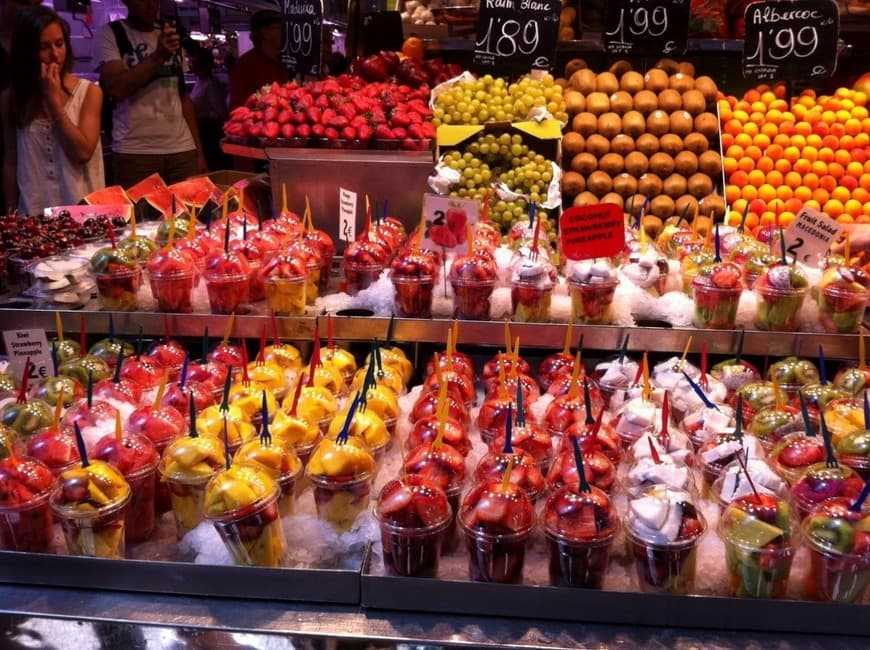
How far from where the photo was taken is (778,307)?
7.37ft

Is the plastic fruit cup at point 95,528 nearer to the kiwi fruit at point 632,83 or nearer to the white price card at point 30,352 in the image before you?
the white price card at point 30,352

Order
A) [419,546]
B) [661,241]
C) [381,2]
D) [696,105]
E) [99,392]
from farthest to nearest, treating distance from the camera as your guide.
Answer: [381,2] < [696,105] < [661,241] < [99,392] < [419,546]

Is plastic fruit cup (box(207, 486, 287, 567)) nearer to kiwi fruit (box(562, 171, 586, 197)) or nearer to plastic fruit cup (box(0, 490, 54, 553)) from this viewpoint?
plastic fruit cup (box(0, 490, 54, 553))

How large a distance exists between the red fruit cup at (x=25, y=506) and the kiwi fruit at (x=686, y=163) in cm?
337

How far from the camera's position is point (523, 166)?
3887mm

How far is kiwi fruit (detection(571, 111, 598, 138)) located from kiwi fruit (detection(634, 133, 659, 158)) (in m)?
0.25

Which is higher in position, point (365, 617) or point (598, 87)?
point (598, 87)

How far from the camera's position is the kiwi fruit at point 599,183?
4176 millimetres

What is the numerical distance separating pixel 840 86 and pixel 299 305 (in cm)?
405

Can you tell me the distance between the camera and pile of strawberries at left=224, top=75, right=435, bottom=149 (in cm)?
357

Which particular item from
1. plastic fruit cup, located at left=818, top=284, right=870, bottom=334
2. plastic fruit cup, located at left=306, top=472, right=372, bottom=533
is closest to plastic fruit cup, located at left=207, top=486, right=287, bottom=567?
plastic fruit cup, located at left=306, top=472, right=372, bottom=533

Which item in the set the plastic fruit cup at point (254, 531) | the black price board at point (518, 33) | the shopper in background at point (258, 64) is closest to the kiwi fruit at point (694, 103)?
the black price board at point (518, 33)

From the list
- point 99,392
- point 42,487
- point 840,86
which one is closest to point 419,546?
point 42,487

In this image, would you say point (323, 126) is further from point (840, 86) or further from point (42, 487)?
point (840, 86)
